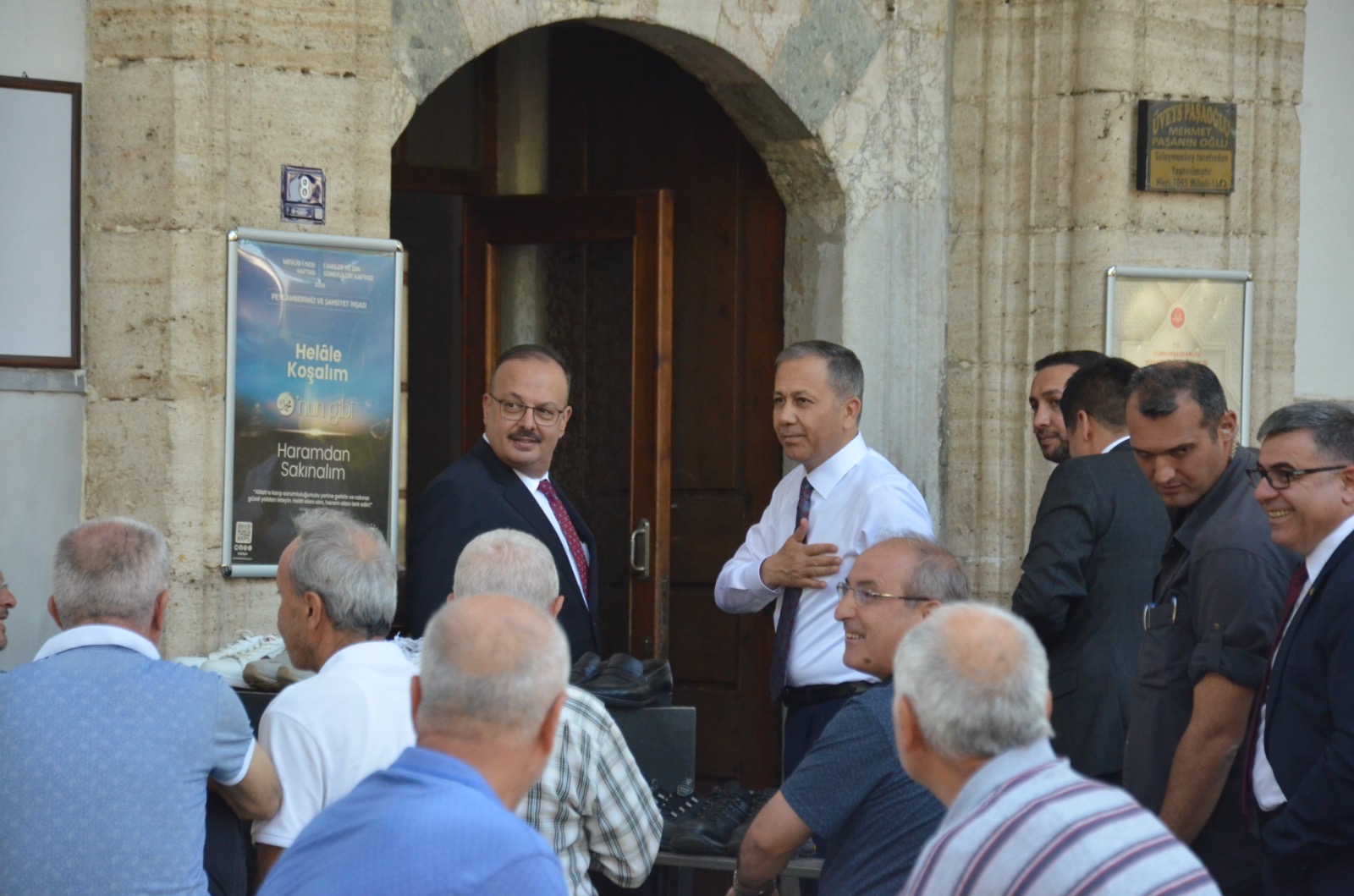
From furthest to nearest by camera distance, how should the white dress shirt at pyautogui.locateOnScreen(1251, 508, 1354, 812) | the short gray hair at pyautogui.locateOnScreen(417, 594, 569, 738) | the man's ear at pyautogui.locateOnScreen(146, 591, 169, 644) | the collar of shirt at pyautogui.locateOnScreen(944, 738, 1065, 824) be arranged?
the white dress shirt at pyautogui.locateOnScreen(1251, 508, 1354, 812)
the man's ear at pyautogui.locateOnScreen(146, 591, 169, 644)
the collar of shirt at pyautogui.locateOnScreen(944, 738, 1065, 824)
the short gray hair at pyautogui.locateOnScreen(417, 594, 569, 738)

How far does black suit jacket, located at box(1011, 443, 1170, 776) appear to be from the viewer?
4230 millimetres

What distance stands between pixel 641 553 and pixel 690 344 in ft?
2.85

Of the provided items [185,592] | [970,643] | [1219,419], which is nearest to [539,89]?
[185,592]

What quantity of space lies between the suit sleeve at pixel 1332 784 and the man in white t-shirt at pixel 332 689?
1.55 metres

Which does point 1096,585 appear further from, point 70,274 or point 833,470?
point 70,274

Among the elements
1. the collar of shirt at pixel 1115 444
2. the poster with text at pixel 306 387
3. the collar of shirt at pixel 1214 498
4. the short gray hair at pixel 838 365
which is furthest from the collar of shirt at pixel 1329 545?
the poster with text at pixel 306 387

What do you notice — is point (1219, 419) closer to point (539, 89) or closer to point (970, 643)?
point (970, 643)

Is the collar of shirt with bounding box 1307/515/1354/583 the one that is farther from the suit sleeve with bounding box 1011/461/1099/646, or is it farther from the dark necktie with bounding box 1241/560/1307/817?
the suit sleeve with bounding box 1011/461/1099/646

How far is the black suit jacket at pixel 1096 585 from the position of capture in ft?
13.9

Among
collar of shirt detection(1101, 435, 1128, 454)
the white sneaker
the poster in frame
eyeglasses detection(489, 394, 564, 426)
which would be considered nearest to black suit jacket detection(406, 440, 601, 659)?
eyeglasses detection(489, 394, 564, 426)

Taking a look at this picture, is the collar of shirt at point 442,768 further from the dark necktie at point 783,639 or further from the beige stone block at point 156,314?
the beige stone block at point 156,314

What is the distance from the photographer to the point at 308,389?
4.93 meters

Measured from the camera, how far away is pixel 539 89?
7.01m

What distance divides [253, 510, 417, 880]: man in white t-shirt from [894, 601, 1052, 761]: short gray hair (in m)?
1.08
